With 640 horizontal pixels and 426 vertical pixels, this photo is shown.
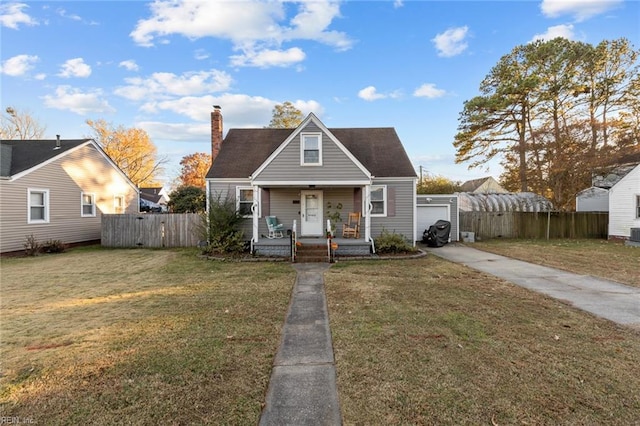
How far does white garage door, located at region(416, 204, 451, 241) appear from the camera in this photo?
17.0 metres

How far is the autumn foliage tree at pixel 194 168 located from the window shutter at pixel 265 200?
115 feet

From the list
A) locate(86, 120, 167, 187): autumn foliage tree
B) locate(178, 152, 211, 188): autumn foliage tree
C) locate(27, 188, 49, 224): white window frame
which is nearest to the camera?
locate(27, 188, 49, 224): white window frame

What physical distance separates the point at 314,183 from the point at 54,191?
12.4 m

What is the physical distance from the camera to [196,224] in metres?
15.3

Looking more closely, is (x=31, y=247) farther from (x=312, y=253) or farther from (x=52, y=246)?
(x=312, y=253)

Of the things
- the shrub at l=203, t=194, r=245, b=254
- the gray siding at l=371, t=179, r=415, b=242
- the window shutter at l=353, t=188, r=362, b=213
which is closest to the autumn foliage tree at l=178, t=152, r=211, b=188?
the shrub at l=203, t=194, r=245, b=254

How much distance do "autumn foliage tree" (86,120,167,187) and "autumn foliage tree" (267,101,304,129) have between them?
16.1 metres

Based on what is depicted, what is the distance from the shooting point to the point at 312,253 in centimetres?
1144

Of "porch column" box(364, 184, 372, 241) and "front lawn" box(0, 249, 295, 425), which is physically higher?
"porch column" box(364, 184, 372, 241)

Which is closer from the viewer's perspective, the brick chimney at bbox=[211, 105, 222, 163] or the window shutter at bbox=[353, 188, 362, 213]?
the window shutter at bbox=[353, 188, 362, 213]

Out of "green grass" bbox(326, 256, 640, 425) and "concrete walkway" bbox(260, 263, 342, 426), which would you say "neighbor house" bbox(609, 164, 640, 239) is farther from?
"concrete walkway" bbox(260, 263, 342, 426)

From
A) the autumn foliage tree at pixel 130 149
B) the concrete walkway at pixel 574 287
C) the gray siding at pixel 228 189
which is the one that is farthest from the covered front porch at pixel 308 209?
the autumn foliage tree at pixel 130 149

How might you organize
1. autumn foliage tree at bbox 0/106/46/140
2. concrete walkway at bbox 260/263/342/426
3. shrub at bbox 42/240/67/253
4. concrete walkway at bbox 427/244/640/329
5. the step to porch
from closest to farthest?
concrete walkway at bbox 260/263/342/426 → concrete walkway at bbox 427/244/640/329 → the step to porch → shrub at bbox 42/240/67/253 → autumn foliage tree at bbox 0/106/46/140

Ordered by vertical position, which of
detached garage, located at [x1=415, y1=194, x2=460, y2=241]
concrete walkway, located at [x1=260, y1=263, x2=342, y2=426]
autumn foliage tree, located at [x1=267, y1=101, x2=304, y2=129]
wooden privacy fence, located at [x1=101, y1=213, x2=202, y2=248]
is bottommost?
concrete walkway, located at [x1=260, y1=263, x2=342, y2=426]
